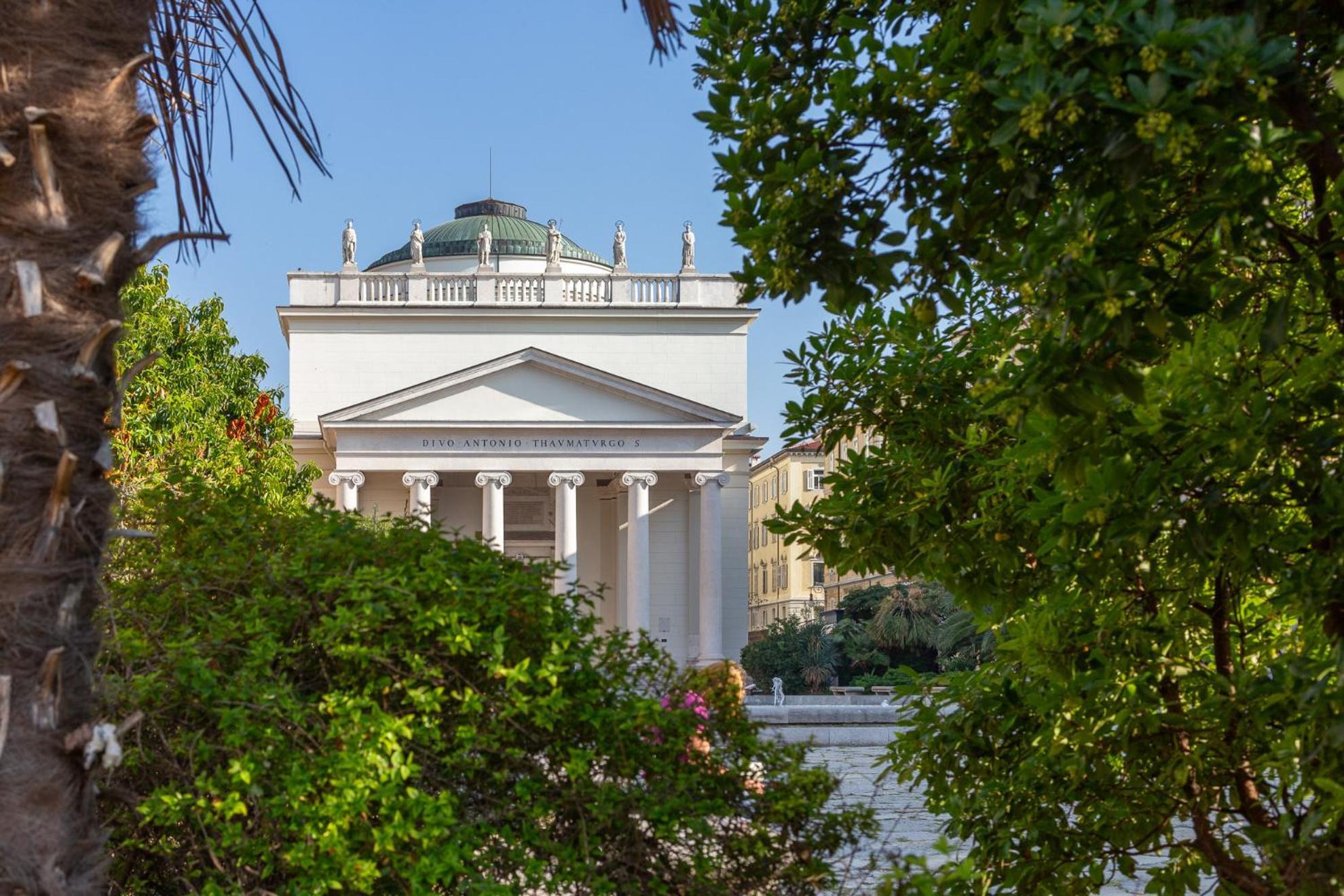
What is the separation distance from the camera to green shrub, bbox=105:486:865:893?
322cm

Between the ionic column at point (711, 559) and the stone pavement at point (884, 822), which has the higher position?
the ionic column at point (711, 559)

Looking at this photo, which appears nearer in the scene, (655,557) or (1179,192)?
(1179,192)

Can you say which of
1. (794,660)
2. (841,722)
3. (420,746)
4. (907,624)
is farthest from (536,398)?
(420,746)

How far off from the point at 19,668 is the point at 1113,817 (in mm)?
2559

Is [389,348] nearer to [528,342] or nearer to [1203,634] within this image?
[528,342]

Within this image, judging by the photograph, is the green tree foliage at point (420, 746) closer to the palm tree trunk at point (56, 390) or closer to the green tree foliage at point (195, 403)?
the palm tree trunk at point (56, 390)

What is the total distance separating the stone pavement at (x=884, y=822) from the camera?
431 centimetres

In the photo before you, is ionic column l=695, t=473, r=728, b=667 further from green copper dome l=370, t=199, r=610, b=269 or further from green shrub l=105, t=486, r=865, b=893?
green shrub l=105, t=486, r=865, b=893

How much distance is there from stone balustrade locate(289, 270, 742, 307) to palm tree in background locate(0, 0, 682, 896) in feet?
127

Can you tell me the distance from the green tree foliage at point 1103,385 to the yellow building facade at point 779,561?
219ft

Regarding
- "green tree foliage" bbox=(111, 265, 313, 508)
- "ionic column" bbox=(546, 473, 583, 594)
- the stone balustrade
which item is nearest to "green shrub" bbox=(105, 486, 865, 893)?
"green tree foliage" bbox=(111, 265, 313, 508)

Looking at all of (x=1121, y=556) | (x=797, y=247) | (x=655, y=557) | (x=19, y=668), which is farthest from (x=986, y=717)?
(x=655, y=557)

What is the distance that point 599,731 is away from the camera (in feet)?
11.1

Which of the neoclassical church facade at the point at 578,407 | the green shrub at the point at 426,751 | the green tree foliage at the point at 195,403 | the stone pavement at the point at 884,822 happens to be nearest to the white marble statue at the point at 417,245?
the neoclassical church facade at the point at 578,407
